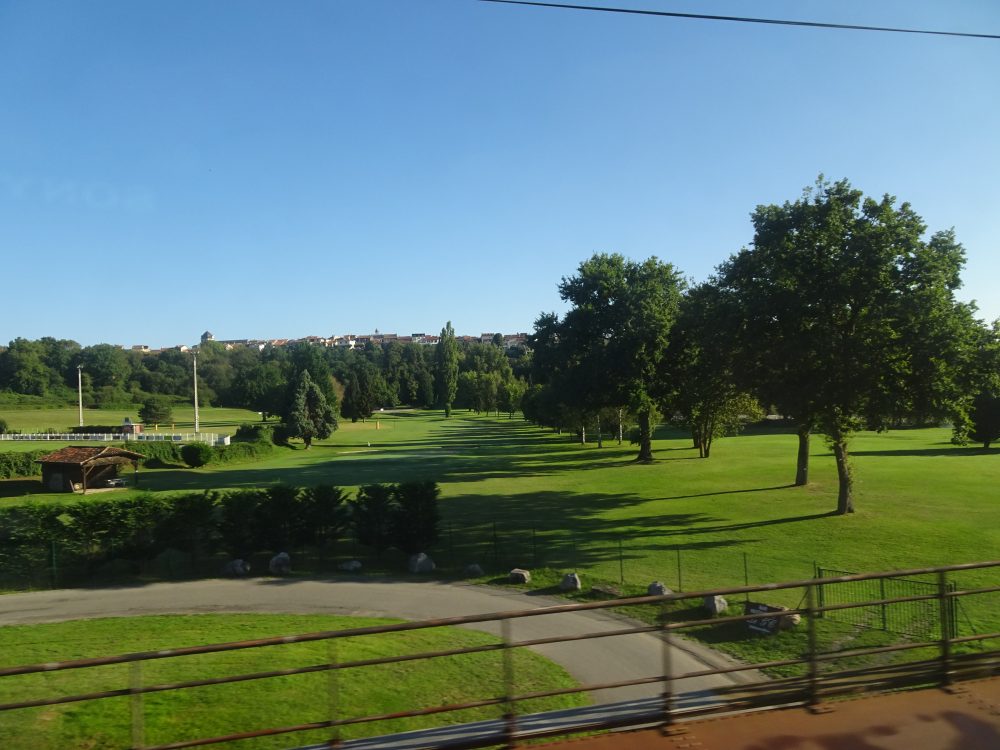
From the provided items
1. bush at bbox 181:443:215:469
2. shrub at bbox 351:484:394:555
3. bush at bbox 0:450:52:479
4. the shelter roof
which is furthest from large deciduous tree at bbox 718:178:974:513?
bush at bbox 0:450:52:479

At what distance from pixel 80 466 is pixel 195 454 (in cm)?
1896

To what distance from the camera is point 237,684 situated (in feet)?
34.7

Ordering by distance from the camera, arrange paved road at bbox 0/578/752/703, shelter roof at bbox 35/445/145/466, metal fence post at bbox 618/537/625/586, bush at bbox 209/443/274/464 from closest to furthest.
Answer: paved road at bbox 0/578/752/703 < metal fence post at bbox 618/537/625/586 < shelter roof at bbox 35/445/145/466 < bush at bbox 209/443/274/464

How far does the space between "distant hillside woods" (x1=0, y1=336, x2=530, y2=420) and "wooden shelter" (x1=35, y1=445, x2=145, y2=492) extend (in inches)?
1852

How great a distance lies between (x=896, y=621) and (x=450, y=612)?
9886mm

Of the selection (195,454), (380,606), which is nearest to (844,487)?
(380,606)

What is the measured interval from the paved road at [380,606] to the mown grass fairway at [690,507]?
10.5 feet

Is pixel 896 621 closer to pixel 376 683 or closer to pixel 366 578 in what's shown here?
pixel 376 683

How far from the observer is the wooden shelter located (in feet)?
136

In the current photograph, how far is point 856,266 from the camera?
991 inches

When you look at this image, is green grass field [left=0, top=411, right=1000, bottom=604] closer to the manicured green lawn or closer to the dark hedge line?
the dark hedge line

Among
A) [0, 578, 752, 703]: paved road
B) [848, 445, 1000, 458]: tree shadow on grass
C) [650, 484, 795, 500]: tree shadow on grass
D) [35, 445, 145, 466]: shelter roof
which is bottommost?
[848, 445, 1000, 458]: tree shadow on grass

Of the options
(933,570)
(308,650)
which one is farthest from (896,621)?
(308,650)

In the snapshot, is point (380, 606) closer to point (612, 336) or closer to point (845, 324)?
point (845, 324)
